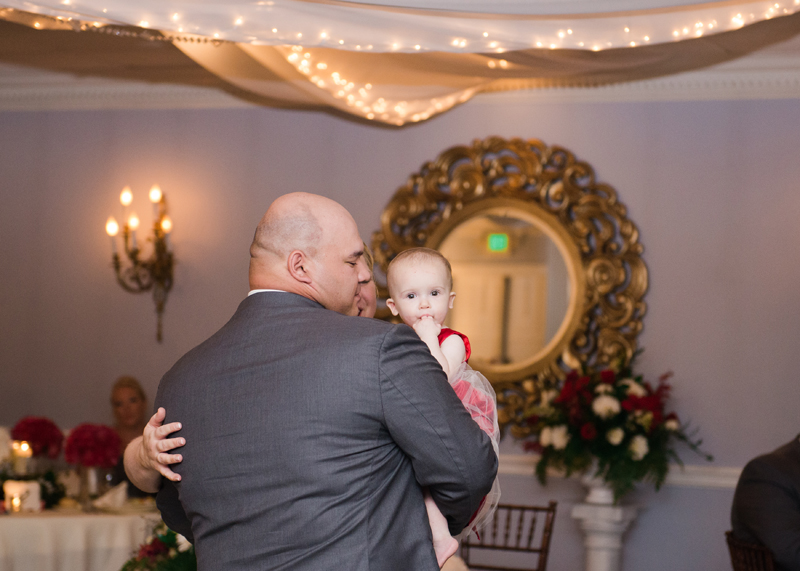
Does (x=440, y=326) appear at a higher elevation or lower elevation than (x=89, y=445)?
higher

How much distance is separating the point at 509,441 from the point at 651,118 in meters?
Answer: 2.08

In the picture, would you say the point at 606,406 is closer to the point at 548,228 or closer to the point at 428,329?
the point at 548,228

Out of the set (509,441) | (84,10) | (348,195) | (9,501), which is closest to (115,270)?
(348,195)

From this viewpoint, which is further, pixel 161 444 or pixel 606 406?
pixel 606 406

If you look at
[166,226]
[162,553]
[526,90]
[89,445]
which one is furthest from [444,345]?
[166,226]

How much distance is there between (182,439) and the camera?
1.71 meters

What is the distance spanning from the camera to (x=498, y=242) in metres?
5.00

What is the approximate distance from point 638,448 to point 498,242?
146cm

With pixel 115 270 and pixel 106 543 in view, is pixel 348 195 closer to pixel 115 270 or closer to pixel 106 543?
pixel 115 270

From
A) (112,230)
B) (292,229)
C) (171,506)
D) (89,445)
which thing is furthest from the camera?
(112,230)

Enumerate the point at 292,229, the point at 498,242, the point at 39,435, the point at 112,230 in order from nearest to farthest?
1. the point at 292,229
2. the point at 39,435
3. the point at 498,242
4. the point at 112,230

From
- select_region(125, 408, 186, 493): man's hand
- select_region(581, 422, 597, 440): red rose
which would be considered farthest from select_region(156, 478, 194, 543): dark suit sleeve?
select_region(581, 422, 597, 440): red rose

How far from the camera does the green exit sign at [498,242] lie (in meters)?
4.99

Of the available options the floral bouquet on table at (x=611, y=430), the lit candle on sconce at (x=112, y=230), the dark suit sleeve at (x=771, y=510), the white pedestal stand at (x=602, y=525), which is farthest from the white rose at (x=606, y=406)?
the lit candle on sconce at (x=112, y=230)
